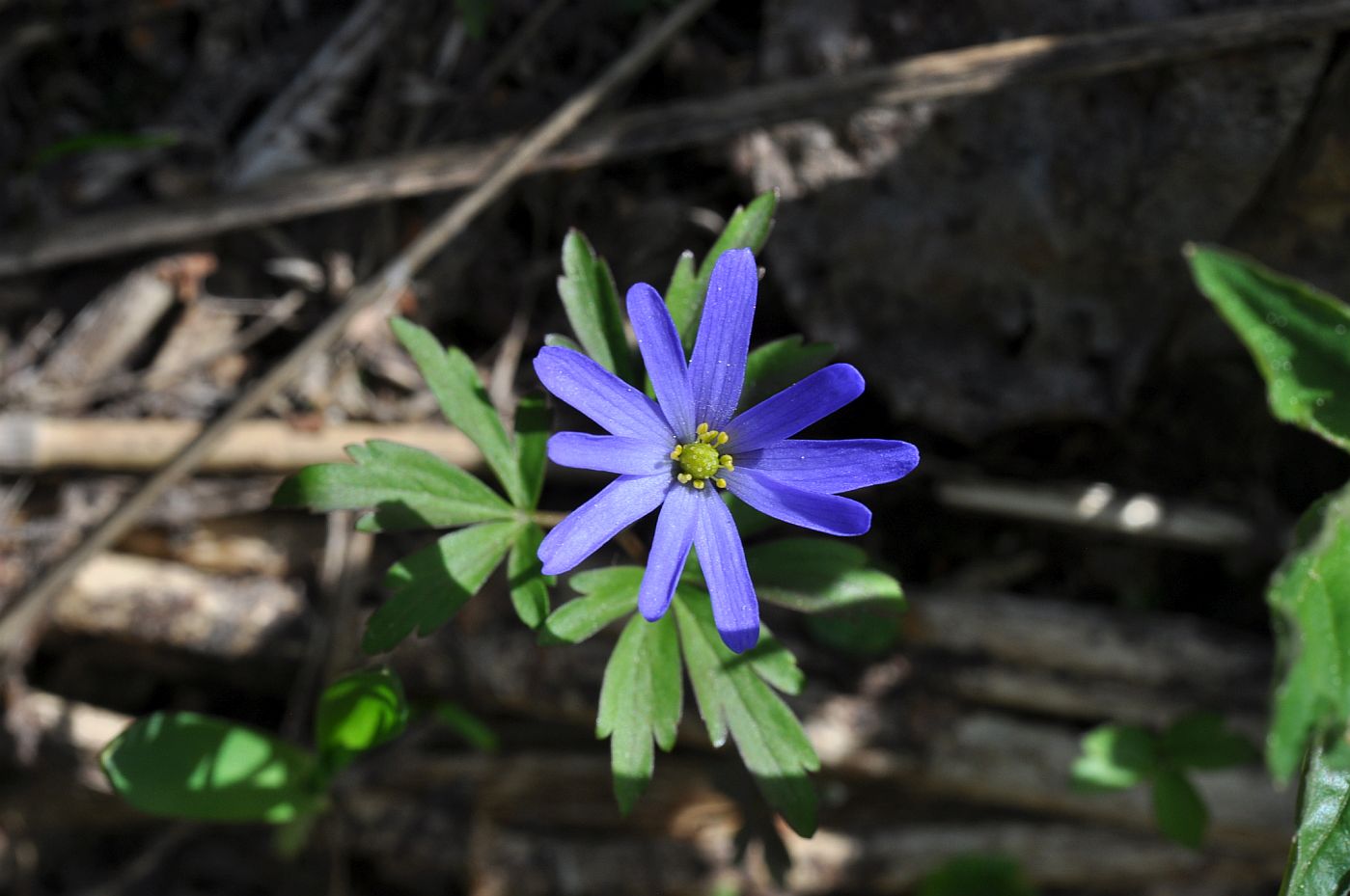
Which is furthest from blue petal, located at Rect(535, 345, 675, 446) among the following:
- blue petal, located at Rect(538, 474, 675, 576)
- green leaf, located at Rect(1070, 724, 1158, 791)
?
green leaf, located at Rect(1070, 724, 1158, 791)

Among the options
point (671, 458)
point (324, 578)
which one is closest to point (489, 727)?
point (324, 578)

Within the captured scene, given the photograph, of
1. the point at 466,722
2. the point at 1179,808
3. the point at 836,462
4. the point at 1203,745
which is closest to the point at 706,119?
the point at 836,462

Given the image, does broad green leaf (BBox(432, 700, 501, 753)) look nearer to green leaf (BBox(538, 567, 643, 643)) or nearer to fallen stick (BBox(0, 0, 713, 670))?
fallen stick (BBox(0, 0, 713, 670))

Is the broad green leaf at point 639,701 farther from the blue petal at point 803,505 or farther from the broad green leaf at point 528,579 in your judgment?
the blue petal at point 803,505

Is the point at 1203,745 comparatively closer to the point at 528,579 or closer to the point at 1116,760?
the point at 1116,760

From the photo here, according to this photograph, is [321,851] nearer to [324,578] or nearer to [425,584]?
[324,578]

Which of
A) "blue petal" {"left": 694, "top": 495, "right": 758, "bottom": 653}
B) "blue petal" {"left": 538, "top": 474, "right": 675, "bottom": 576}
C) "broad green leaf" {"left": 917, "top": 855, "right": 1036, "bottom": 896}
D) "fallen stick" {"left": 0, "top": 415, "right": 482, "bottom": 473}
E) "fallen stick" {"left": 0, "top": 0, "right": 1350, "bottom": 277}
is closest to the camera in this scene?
"blue petal" {"left": 538, "top": 474, "right": 675, "bottom": 576}
